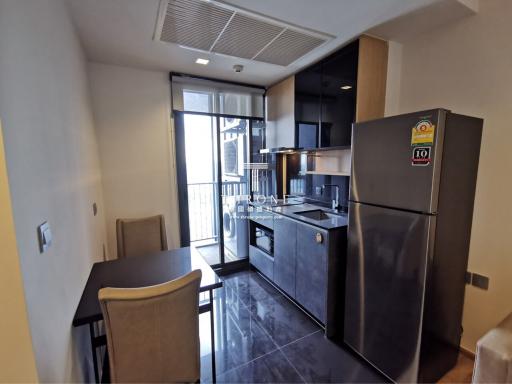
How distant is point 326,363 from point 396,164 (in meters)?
1.55

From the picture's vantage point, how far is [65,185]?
129cm

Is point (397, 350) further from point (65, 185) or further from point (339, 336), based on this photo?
point (65, 185)

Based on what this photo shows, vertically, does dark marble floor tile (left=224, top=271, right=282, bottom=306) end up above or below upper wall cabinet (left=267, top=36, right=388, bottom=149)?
below

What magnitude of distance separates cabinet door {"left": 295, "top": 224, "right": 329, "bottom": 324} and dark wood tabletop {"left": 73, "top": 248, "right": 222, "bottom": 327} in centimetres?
94

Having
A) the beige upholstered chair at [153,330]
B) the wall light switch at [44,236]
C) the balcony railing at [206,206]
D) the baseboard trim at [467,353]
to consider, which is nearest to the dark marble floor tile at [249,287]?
the balcony railing at [206,206]

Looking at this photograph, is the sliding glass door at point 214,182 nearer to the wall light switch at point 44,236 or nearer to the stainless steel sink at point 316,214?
the stainless steel sink at point 316,214

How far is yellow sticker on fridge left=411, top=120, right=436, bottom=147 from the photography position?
1336 mm

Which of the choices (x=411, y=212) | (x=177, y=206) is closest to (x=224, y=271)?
(x=177, y=206)

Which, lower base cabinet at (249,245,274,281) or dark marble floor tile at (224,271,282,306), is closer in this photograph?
dark marble floor tile at (224,271,282,306)

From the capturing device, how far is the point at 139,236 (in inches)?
93.2

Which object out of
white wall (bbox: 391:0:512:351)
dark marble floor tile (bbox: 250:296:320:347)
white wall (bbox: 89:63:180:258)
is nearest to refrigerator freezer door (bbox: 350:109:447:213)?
white wall (bbox: 391:0:512:351)

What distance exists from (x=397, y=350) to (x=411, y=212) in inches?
36.7

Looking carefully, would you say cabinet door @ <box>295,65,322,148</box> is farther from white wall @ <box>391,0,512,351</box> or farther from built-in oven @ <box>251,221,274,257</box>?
built-in oven @ <box>251,221,274,257</box>

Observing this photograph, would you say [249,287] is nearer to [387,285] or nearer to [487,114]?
[387,285]
